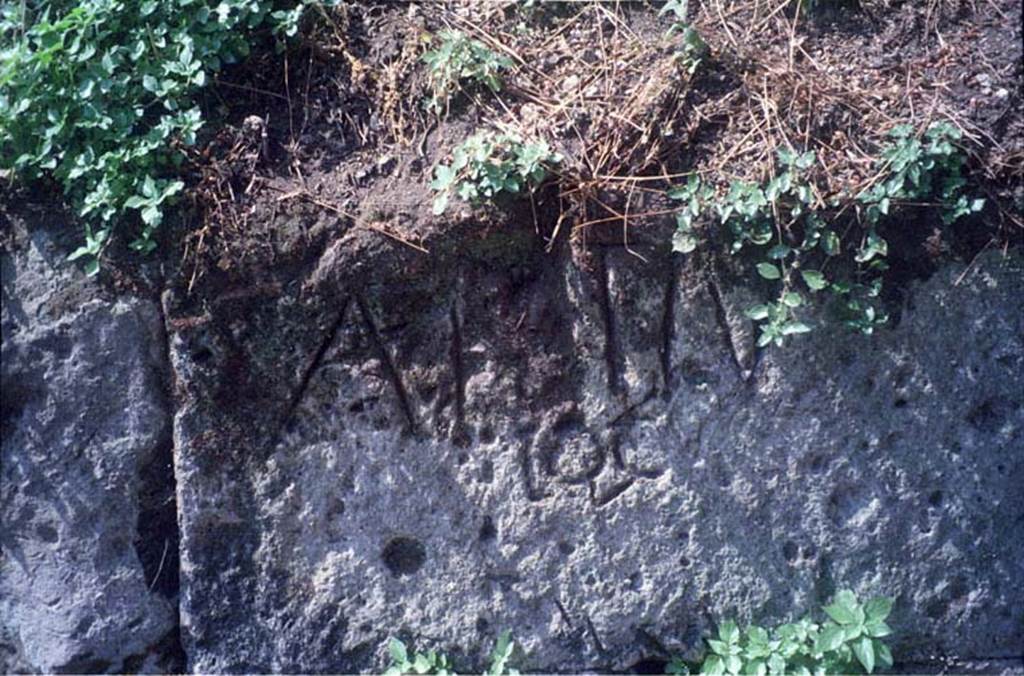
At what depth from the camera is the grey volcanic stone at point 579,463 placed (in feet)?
8.36

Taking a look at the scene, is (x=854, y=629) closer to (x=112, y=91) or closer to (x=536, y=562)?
(x=536, y=562)

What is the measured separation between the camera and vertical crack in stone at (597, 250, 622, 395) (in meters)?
2.55

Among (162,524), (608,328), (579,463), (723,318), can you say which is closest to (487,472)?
(579,463)

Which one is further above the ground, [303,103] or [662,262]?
[303,103]

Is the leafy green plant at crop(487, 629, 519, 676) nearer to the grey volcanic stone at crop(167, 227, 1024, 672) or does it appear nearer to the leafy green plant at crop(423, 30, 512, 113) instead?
the grey volcanic stone at crop(167, 227, 1024, 672)

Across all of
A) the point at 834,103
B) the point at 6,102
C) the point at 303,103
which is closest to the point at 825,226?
the point at 834,103

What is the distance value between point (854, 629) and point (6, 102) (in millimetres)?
2179

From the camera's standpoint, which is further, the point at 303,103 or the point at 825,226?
the point at 303,103

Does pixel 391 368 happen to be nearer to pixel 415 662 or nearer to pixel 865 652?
pixel 415 662

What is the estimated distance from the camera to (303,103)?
2674 millimetres

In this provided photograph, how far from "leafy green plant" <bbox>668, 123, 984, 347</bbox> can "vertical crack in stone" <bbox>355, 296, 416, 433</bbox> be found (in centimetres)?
68

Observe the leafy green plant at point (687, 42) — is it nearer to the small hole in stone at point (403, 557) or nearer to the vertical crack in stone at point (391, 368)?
the vertical crack in stone at point (391, 368)

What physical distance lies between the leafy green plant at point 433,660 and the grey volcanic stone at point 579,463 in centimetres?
3

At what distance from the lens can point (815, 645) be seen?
8.16 feet
